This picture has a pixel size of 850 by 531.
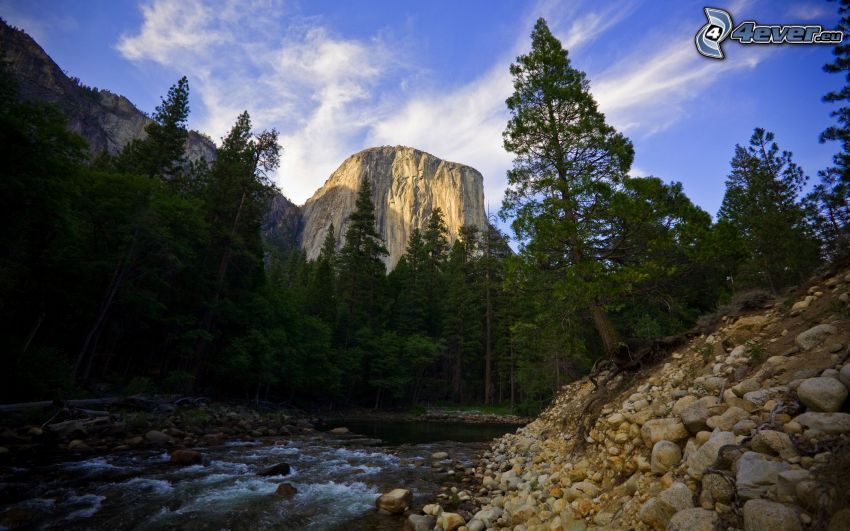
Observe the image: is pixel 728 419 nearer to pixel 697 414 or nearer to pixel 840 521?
pixel 697 414

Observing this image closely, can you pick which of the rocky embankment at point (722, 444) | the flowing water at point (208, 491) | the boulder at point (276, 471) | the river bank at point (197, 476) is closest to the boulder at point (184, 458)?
the river bank at point (197, 476)

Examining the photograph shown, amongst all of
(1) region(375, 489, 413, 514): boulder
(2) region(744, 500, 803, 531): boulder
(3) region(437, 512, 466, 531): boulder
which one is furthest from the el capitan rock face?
(2) region(744, 500, 803, 531): boulder

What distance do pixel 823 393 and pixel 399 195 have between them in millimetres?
122928

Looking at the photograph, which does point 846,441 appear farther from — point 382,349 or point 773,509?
point 382,349

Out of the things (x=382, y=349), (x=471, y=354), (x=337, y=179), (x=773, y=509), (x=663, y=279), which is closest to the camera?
(x=773, y=509)

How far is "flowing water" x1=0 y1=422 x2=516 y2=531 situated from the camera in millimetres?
6281

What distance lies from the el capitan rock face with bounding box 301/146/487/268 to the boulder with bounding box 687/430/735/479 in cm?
11035

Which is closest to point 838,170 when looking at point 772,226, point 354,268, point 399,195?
point 772,226

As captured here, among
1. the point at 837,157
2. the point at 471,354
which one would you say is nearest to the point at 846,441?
the point at 837,157

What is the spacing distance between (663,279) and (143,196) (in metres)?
22.8

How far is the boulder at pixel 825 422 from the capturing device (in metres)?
2.93

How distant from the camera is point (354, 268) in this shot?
3941 centimetres

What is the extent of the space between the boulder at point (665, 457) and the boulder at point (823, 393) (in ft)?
4.36

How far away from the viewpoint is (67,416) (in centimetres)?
1249
